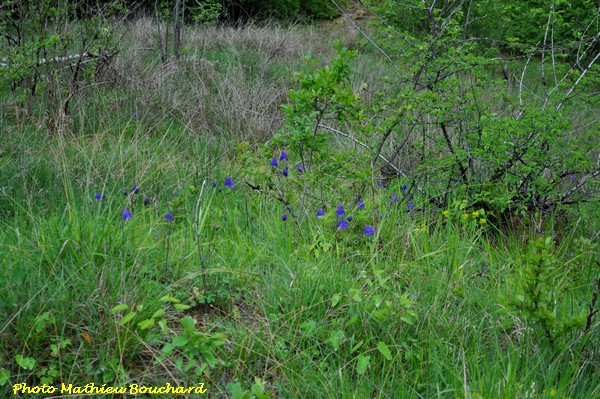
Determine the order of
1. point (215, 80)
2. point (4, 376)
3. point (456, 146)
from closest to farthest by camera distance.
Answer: point (4, 376), point (456, 146), point (215, 80)

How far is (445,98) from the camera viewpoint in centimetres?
387

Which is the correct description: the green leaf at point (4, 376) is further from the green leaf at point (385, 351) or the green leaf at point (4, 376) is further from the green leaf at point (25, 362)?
the green leaf at point (385, 351)

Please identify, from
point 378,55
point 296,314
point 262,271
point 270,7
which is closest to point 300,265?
point 262,271

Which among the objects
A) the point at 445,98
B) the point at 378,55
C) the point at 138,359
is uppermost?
the point at 445,98

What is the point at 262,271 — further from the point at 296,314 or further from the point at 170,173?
the point at 170,173

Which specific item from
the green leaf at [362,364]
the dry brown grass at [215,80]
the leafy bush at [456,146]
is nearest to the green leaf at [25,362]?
the green leaf at [362,364]

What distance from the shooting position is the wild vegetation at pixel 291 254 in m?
2.01

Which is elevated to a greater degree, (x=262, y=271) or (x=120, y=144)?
(x=262, y=271)

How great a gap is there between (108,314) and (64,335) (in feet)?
0.52

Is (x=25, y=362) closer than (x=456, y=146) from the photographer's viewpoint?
Yes

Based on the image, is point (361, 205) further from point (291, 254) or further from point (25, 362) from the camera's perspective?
point (25, 362)

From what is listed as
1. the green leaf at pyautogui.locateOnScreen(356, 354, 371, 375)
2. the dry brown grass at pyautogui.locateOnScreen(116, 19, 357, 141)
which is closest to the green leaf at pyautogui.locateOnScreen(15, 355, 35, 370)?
the green leaf at pyautogui.locateOnScreen(356, 354, 371, 375)

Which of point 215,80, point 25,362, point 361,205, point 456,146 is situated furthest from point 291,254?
point 215,80

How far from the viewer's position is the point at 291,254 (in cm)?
270
